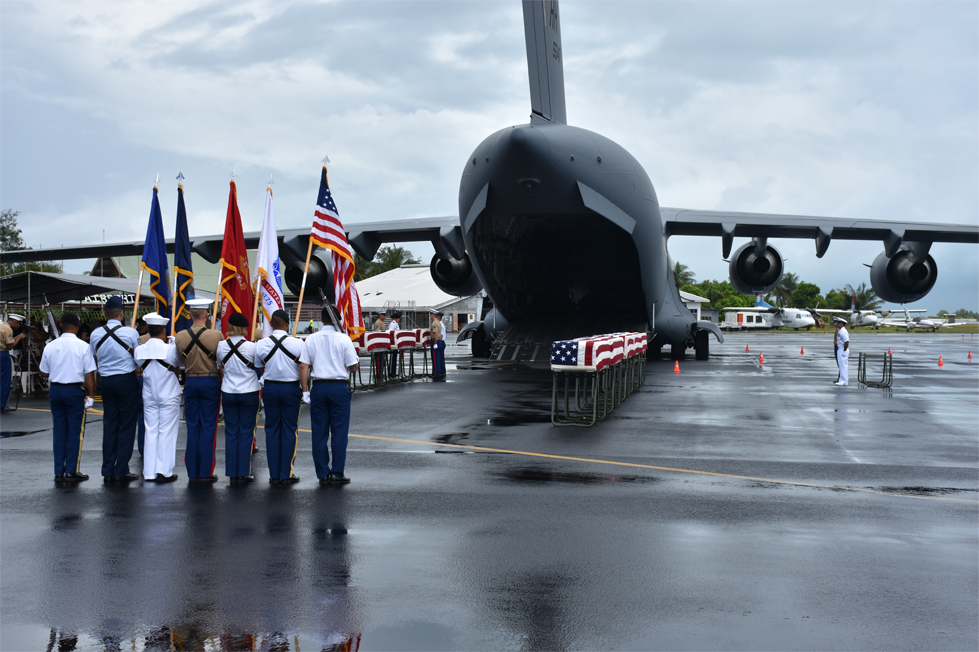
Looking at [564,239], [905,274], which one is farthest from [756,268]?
[564,239]

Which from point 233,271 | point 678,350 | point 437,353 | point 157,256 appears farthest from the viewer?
point 678,350

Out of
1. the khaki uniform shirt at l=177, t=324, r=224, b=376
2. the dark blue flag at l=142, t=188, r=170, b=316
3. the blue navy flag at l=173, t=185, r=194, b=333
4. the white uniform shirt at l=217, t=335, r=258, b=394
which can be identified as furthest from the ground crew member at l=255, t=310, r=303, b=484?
the blue navy flag at l=173, t=185, r=194, b=333

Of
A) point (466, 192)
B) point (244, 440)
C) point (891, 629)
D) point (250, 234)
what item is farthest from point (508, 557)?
point (250, 234)

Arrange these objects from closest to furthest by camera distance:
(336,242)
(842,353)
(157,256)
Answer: (157,256) < (336,242) < (842,353)

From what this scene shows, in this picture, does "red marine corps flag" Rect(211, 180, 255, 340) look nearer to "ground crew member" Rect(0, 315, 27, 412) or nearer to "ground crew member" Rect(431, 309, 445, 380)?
"ground crew member" Rect(0, 315, 27, 412)

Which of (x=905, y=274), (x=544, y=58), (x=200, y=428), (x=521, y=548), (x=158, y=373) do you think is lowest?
(x=521, y=548)

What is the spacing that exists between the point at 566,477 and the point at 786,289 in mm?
99350

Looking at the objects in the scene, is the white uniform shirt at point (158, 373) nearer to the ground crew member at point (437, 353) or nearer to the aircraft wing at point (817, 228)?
the ground crew member at point (437, 353)

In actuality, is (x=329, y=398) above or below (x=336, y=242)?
below

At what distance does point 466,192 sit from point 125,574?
45.1 ft

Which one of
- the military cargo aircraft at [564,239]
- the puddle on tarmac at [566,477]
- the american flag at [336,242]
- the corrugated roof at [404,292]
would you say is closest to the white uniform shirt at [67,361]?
the american flag at [336,242]

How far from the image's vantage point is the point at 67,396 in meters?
7.63

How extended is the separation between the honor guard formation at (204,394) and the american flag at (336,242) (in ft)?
12.2

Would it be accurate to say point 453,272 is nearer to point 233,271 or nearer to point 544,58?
point 544,58
